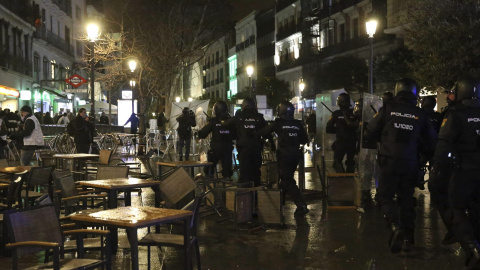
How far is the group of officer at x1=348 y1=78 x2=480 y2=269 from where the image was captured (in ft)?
21.6

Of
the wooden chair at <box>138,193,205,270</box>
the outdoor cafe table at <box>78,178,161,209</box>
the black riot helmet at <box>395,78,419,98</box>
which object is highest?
the black riot helmet at <box>395,78,419,98</box>

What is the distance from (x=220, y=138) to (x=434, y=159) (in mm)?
4826

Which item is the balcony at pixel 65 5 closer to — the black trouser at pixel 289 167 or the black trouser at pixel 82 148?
the black trouser at pixel 82 148

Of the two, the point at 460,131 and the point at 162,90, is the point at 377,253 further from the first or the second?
the point at 162,90

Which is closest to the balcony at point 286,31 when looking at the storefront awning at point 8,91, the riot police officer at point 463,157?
the storefront awning at point 8,91

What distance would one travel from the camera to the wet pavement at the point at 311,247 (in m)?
6.92

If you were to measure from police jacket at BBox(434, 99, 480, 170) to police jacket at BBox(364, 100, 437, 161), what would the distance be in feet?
1.99

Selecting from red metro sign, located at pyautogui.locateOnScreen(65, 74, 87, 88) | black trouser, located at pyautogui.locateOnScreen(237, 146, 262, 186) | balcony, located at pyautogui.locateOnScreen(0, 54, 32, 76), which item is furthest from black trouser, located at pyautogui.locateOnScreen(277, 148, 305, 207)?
balcony, located at pyautogui.locateOnScreen(0, 54, 32, 76)

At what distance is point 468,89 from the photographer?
22.1ft

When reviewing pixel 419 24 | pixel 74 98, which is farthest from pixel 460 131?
pixel 74 98

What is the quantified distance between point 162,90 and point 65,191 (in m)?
27.1

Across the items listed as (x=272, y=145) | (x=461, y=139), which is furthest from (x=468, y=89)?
(x=272, y=145)

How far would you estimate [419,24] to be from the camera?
2055 centimetres

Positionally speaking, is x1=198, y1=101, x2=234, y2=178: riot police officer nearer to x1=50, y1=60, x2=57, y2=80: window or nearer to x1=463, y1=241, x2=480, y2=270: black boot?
x1=463, y1=241, x2=480, y2=270: black boot
